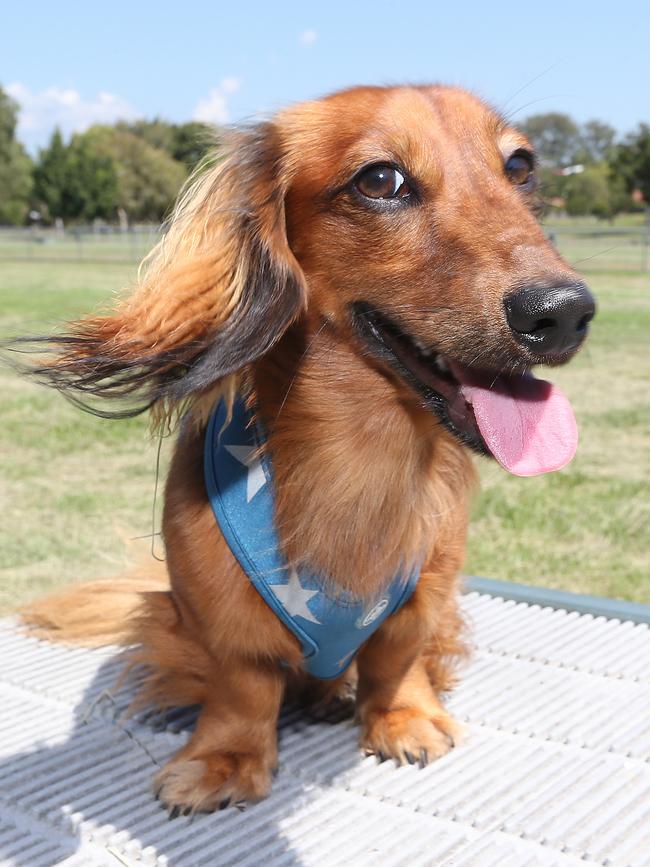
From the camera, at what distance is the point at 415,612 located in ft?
7.59

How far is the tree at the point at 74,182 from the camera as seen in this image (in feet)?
170

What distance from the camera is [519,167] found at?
7.04 ft

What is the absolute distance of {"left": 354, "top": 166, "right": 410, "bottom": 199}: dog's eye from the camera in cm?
192

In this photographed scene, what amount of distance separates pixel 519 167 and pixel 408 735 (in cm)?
133

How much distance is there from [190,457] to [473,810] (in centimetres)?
98

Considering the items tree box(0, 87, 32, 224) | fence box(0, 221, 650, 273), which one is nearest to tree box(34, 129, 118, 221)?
tree box(0, 87, 32, 224)

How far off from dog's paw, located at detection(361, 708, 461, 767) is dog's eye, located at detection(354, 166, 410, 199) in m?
1.25

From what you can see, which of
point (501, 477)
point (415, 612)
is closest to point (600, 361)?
point (501, 477)

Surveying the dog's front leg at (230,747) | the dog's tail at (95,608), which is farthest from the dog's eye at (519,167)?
the dog's tail at (95,608)

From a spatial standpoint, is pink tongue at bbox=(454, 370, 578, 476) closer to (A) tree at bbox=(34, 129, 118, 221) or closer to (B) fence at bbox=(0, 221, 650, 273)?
(B) fence at bbox=(0, 221, 650, 273)

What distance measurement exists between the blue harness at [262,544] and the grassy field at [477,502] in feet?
1.46

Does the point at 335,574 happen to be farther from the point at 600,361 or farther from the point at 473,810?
the point at 600,361

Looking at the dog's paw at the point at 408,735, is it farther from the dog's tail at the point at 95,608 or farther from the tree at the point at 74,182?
the tree at the point at 74,182

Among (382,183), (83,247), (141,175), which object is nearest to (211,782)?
(382,183)
